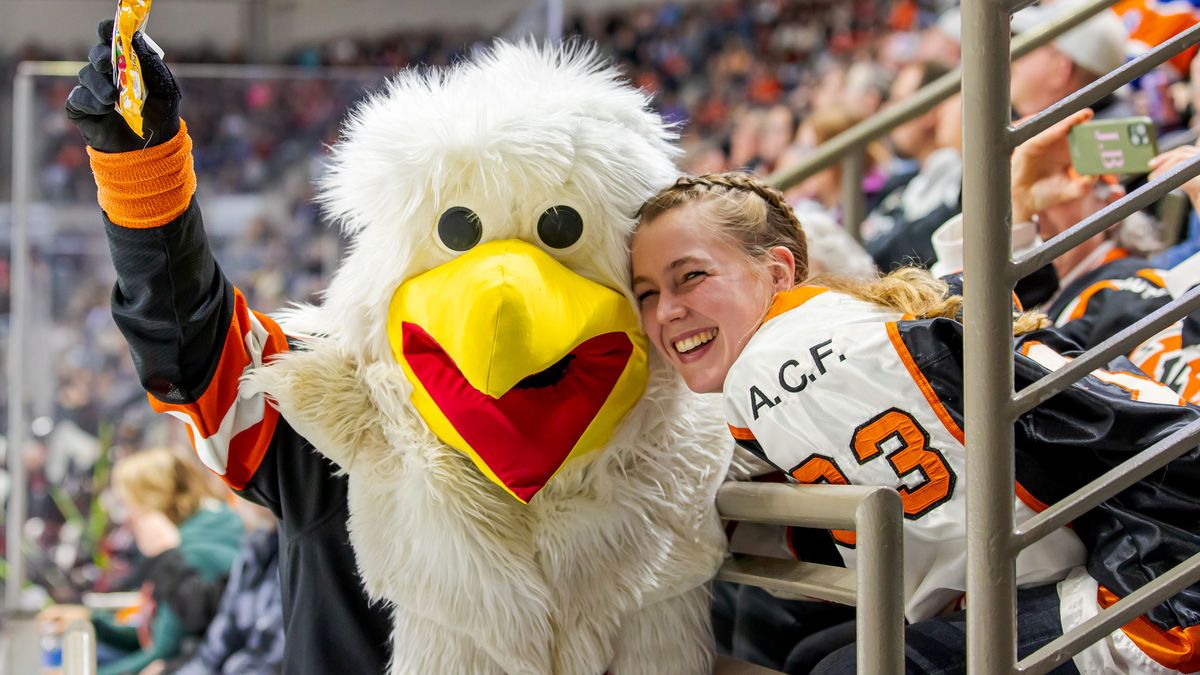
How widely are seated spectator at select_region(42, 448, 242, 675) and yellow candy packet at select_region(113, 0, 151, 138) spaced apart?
7.06 ft

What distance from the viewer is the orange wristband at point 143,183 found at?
1196 millimetres

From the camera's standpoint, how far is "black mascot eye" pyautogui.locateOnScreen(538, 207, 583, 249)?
1.36m

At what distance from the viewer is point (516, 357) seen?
4.00 feet

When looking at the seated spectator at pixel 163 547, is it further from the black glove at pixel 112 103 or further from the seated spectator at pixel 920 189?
the black glove at pixel 112 103

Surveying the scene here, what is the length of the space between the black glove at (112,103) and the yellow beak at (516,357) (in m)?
0.31

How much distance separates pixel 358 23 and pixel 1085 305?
350 inches

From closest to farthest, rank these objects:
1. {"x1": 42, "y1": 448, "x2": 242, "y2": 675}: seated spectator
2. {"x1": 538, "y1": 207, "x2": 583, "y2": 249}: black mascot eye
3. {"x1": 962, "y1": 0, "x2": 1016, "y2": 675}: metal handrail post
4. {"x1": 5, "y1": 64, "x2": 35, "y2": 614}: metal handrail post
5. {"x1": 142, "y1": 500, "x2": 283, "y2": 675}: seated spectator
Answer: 1. {"x1": 962, "y1": 0, "x2": 1016, "y2": 675}: metal handrail post
2. {"x1": 538, "y1": 207, "x2": 583, "y2": 249}: black mascot eye
3. {"x1": 142, "y1": 500, "x2": 283, "y2": 675}: seated spectator
4. {"x1": 42, "y1": 448, "x2": 242, "y2": 675}: seated spectator
5. {"x1": 5, "y1": 64, "x2": 35, "y2": 614}: metal handrail post

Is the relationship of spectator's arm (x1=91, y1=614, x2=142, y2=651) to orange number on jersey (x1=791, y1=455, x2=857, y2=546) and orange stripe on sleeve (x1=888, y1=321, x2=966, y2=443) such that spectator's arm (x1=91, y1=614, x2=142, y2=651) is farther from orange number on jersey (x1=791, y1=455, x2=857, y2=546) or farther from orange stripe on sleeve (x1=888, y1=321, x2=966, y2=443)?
orange stripe on sleeve (x1=888, y1=321, x2=966, y2=443)

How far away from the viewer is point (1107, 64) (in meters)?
2.44

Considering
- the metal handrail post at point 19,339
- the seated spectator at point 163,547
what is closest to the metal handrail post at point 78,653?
the seated spectator at point 163,547

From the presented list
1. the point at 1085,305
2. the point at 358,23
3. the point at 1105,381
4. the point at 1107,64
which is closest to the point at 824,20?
the point at 358,23

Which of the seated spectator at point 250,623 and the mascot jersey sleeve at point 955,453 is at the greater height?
the mascot jersey sleeve at point 955,453

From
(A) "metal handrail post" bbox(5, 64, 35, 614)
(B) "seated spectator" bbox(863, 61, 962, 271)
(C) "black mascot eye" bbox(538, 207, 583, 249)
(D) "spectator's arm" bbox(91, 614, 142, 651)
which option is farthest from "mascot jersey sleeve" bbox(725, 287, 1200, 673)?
(A) "metal handrail post" bbox(5, 64, 35, 614)

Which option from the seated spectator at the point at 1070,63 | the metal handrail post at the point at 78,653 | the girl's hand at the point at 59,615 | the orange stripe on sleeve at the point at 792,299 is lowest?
the girl's hand at the point at 59,615
